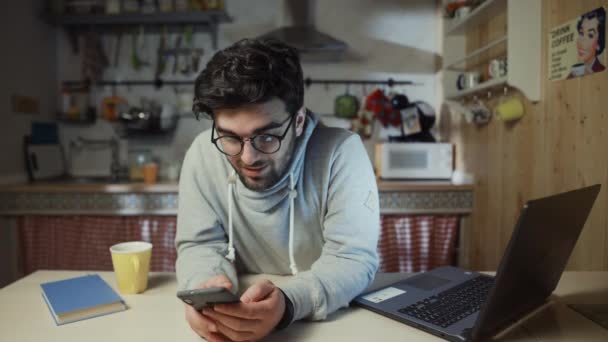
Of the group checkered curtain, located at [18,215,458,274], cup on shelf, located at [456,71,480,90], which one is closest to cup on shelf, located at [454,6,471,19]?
cup on shelf, located at [456,71,480,90]

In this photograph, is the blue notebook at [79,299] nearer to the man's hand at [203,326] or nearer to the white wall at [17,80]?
the man's hand at [203,326]

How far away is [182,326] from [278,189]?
1.29ft

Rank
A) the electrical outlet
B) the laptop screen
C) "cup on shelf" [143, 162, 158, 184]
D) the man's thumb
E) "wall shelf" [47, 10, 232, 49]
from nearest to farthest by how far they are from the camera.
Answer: the laptop screen
the man's thumb
the electrical outlet
"cup on shelf" [143, 162, 158, 184]
"wall shelf" [47, 10, 232, 49]

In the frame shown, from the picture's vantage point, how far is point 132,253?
936mm

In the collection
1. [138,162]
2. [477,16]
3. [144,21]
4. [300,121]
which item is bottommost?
[138,162]

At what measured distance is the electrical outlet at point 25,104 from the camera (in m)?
2.68

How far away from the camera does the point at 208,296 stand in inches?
25.7

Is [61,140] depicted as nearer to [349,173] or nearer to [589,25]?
[349,173]

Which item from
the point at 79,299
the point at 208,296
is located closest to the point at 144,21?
the point at 79,299

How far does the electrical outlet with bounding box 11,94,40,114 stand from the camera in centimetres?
268

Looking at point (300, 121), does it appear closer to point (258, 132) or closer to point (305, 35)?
point (258, 132)

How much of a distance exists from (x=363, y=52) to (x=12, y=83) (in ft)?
7.54

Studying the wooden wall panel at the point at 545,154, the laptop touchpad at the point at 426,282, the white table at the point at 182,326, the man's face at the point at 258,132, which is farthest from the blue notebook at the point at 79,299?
the wooden wall panel at the point at 545,154

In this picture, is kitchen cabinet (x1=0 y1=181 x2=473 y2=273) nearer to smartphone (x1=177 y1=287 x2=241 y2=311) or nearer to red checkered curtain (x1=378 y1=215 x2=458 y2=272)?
red checkered curtain (x1=378 y1=215 x2=458 y2=272)
